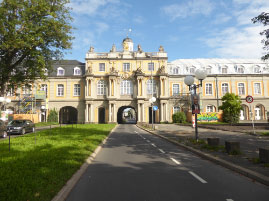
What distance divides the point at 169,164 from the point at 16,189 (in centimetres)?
484

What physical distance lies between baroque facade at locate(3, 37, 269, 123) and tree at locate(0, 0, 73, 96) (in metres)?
21.5

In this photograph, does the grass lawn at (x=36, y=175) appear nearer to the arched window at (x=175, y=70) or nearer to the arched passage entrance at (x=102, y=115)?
the arched passage entrance at (x=102, y=115)

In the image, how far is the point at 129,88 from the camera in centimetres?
4447

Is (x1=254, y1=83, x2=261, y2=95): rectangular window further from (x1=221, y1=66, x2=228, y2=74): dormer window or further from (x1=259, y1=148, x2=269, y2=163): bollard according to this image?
(x1=259, y1=148, x2=269, y2=163): bollard

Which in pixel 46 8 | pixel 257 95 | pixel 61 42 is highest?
pixel 46 8

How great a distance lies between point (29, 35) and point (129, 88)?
1111 inches

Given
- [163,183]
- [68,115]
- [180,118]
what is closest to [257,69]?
[180,118]

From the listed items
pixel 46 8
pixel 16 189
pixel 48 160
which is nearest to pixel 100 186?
pixel 16 189

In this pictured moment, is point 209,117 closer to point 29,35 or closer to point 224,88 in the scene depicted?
point 224,88

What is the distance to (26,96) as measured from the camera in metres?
43.7

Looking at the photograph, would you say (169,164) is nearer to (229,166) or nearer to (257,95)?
(229,166)

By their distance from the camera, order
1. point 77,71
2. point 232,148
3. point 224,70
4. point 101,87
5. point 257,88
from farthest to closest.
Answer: point 224,70 → point 257,88 → point 77,71 → point 101,87 → point 232,148

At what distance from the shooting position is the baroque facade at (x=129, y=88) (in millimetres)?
43062

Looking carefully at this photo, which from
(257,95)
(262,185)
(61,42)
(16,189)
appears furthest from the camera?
(257,95)
